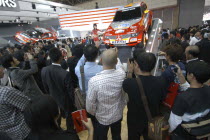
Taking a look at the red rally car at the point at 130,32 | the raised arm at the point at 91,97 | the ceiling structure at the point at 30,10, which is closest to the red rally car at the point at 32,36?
the ceiling structure at the point at 30,10

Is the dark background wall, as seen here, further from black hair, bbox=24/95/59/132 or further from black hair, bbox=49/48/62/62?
black hair, bbox=24/95/59/132

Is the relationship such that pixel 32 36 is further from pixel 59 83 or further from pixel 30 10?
pixel 59 83

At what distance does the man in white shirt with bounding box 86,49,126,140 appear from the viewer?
1.55 meters

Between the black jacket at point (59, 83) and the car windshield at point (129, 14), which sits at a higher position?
the car windshield at point (129, 14)

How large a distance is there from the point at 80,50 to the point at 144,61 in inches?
64.2

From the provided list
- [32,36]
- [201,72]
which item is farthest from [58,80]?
[32,36]

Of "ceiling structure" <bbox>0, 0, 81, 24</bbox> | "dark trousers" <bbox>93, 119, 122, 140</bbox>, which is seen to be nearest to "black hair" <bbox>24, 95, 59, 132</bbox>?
"dark trousers" <bbox>93, 119, 122, 140</bbox>

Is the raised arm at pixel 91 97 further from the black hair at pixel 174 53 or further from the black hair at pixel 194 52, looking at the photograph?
the black hair at pixel 194 52

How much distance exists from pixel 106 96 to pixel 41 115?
0.85 meters

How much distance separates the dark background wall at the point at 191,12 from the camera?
542 inches

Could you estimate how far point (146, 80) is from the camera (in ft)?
4.74

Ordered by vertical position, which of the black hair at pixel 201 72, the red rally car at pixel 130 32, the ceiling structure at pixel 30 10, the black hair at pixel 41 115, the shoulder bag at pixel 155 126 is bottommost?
the shoulder bag at pixel 155 126

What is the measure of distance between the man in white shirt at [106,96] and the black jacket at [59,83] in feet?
2.46

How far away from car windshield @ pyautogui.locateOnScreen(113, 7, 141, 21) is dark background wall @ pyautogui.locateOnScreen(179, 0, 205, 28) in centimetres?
1181
